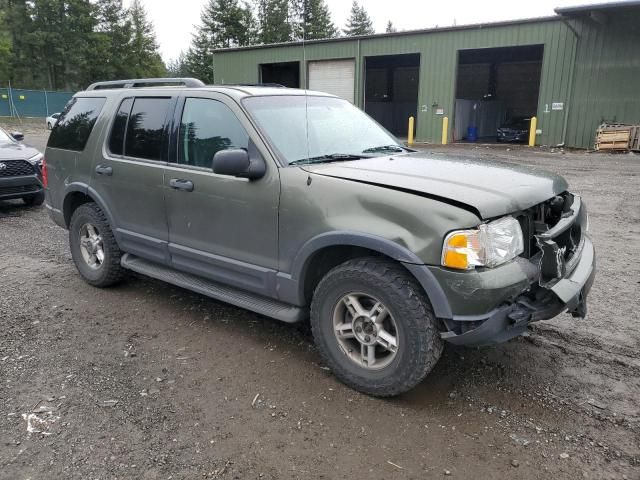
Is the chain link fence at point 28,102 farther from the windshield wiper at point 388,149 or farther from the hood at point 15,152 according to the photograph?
the windshield wiper at point 388,149

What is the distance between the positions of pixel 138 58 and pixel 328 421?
2680 inches

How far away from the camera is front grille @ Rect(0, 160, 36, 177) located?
8.84 metres

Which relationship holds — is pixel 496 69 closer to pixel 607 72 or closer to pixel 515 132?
pixel 515 132

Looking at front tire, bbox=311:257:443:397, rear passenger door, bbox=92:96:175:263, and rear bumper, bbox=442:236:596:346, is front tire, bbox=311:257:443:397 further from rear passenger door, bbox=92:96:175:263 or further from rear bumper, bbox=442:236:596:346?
rear passenger door, bbox=92:96:175:263

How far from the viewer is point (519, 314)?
116 inches

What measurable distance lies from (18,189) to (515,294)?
8991 millimetres

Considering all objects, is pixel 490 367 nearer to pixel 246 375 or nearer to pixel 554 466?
pixel 554 466

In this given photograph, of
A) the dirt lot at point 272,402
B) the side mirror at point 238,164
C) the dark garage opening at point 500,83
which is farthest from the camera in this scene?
the dark garage opening at point 500,83

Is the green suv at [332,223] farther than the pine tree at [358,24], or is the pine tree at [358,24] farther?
the pine tree at [358,24]

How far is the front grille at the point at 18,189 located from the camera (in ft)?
29.3

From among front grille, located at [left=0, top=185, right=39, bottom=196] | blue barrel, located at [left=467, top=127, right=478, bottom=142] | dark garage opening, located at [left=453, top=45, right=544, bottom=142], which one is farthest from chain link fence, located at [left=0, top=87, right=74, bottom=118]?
front grille, located at [left=0, top=185, right=39, bottom=196]

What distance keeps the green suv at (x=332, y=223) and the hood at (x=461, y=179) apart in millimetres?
14

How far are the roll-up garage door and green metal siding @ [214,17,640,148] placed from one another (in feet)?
4.88

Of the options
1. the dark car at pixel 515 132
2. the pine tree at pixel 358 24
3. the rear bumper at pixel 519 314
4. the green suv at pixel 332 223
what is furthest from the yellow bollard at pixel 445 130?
the pine tree at pixel 358 24
